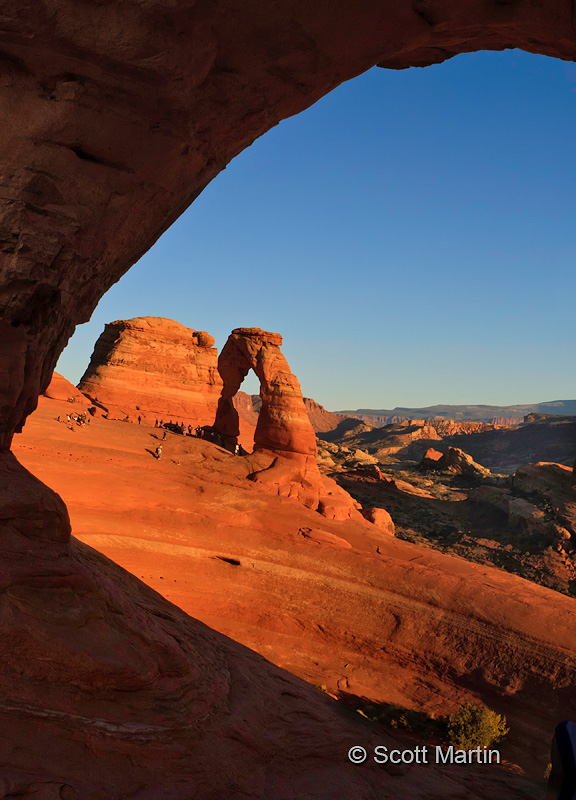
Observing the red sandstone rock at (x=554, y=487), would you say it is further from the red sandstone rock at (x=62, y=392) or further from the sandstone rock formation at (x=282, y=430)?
the red sandstone rock at (x=62, y=392)

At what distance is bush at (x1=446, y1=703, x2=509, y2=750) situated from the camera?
11250 millimetres

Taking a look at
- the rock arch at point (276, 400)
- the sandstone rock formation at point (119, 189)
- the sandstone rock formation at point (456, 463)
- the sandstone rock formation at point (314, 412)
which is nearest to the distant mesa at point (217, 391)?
the rock arch at point (276, 400)

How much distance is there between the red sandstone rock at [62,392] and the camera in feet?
112

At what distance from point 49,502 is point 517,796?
9.71 meters

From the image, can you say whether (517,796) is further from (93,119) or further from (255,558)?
(93,119)

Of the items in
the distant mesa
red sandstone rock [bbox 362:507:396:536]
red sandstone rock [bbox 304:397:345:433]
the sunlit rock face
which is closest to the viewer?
the sunlit rock face

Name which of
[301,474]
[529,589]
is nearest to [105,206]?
[529,589]

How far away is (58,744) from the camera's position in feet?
16.2

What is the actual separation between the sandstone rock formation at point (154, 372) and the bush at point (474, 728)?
33270 millimetres

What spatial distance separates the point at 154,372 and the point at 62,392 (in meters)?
10.4

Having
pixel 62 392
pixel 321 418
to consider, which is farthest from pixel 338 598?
pixel 321 418

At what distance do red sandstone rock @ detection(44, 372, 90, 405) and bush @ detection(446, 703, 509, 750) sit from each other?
31076 millimetres

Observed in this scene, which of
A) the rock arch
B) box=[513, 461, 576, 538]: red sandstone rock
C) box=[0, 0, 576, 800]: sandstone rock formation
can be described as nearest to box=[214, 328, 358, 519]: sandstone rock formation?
the rock arch

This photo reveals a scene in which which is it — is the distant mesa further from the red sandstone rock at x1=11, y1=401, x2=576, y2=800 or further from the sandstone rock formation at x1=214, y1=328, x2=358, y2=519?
the red sandstone rock at x1=11, y1=401, x2=576, y2=800
